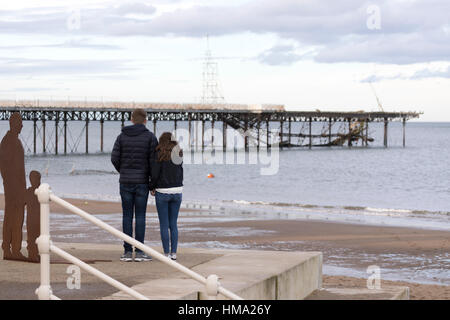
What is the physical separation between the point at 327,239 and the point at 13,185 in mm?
11011

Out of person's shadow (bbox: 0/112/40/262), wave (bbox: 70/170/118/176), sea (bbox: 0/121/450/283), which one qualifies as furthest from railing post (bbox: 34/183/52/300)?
wave (bbox: 70/170/118/176)

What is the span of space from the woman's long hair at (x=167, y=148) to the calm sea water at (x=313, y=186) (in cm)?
1636

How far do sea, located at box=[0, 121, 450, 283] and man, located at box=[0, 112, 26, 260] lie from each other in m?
6.54

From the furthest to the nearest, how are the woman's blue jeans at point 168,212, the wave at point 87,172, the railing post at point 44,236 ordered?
the wave at point 87,172
the woman's blue jeans at point 168,212
the railing post at point 44,236

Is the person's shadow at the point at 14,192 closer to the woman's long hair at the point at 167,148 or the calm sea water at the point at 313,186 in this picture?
the woman's long hair at the point at 167,148

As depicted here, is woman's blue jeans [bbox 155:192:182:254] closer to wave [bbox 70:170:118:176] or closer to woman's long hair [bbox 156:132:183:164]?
woman's long hair [bbox 156:132:183:164]

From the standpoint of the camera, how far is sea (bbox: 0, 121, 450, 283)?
1159 inches

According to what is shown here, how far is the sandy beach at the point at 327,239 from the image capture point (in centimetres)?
1599

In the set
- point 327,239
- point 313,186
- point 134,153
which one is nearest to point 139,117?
point 134,153

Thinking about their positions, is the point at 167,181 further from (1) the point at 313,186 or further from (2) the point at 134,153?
(1) the point at 313,186

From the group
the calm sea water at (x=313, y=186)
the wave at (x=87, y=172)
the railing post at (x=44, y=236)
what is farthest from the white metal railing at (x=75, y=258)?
the wave at (x=87, y=172)

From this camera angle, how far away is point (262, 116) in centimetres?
8288
